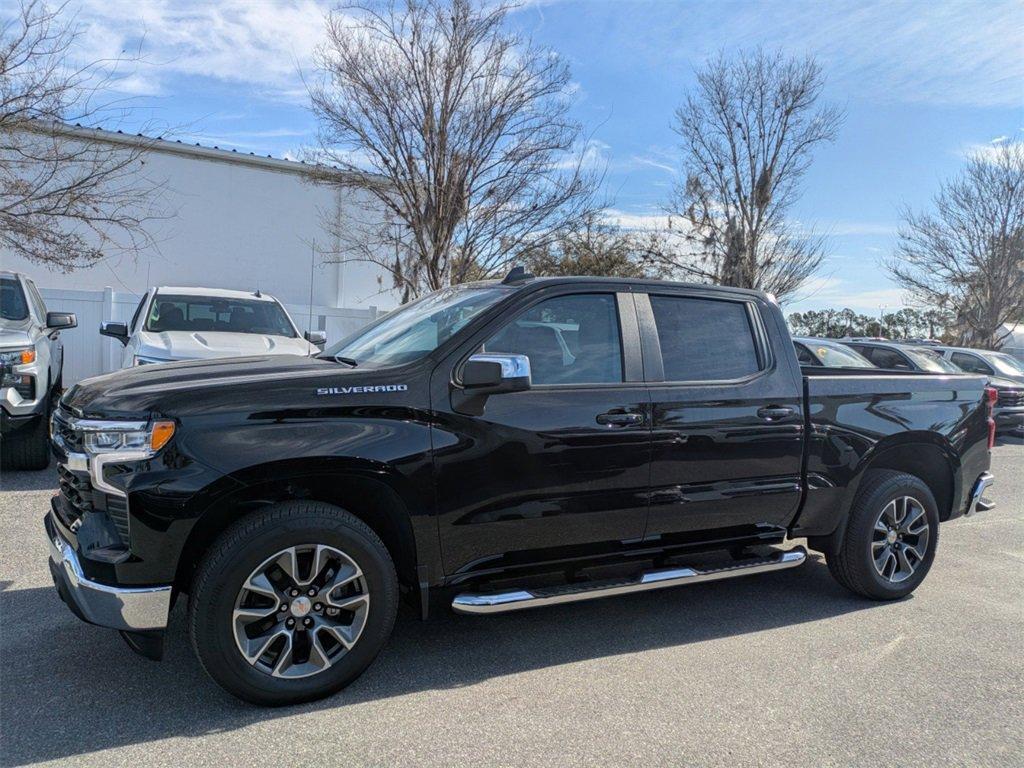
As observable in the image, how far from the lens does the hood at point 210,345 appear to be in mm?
7055

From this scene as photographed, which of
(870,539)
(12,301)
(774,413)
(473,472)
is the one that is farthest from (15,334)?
(870,539)

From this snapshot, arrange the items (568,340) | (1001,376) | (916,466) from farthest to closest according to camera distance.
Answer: (1001,376) → (916,466) → (568,340)

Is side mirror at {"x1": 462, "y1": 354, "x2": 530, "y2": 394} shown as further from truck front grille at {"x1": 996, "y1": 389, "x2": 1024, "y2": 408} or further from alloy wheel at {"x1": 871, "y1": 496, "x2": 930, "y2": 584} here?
truck front grille at {"x1": 996, "y1": 389, "x2": 1024, "y2": 408}

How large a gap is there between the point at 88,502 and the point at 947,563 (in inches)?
227

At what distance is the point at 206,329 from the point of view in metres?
8.27

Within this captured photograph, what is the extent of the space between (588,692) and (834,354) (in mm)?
9487

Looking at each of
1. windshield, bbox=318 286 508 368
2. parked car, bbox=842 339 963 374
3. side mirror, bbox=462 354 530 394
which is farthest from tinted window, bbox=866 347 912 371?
side mirror, bbox=462 354 530 394

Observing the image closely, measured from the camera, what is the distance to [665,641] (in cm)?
388

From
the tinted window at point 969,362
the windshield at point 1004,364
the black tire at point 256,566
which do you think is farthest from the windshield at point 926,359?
the black tire at point 256,566

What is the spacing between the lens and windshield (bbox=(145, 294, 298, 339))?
325 inches

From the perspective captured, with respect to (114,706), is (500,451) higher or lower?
higher

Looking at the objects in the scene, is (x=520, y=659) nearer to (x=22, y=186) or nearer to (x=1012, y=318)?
(x=22, y=186)

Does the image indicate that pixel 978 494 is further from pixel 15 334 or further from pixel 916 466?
pixel 15 334

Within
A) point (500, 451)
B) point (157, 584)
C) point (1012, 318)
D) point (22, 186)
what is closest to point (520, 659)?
point (500, 451)
